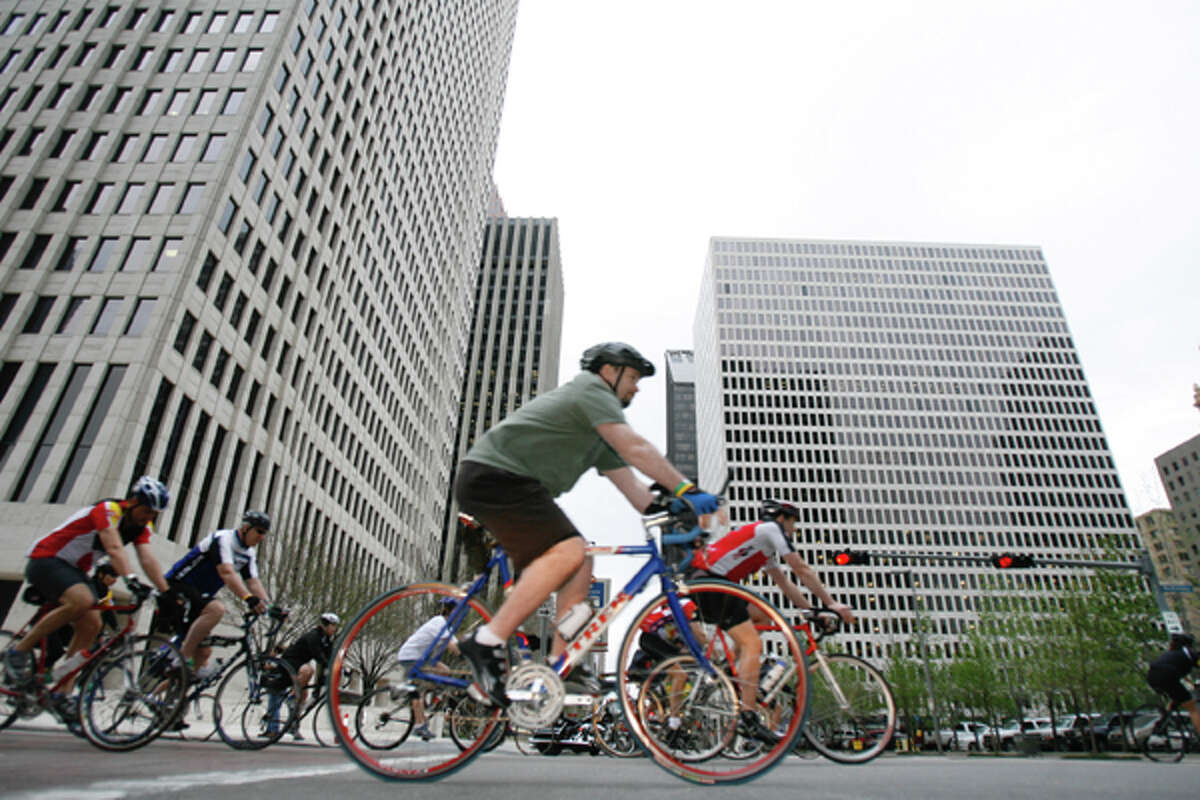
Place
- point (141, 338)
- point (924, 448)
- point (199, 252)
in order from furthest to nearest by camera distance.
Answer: point (924, 448) → point (199, 252) → point (141, 338)

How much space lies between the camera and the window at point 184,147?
107ft

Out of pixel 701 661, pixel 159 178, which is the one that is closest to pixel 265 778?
pixel 701 661

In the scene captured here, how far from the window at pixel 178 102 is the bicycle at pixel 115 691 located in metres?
38.1

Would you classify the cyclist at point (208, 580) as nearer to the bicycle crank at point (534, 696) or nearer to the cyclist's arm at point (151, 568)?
the cyclist's arm at point (151, 568)

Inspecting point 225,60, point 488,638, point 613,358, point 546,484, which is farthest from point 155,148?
point 488,638

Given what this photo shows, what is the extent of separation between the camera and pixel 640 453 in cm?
297

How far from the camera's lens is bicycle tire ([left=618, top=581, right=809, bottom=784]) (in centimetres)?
287

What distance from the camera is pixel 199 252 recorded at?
98.2ft

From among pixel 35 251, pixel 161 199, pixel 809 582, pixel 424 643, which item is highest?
pixel 161 199

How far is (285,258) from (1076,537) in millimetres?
133637

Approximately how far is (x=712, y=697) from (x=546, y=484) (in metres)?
1.33

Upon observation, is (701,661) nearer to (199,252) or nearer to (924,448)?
(199,252)

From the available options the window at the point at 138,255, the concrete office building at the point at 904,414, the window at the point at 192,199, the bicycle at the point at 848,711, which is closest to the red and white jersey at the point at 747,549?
the bicycle at the point at 848,711

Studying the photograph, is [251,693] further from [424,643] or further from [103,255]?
[103,255]
